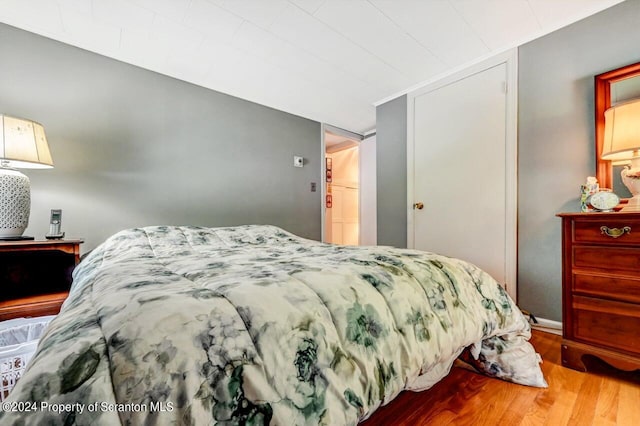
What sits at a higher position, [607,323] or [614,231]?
[614,231]

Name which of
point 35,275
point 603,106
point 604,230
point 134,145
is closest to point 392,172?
point 603,106

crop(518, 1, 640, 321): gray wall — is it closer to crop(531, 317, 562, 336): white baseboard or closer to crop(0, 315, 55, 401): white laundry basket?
crop(531, 317, 562, 336): white baseboard

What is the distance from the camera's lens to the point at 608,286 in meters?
1.27

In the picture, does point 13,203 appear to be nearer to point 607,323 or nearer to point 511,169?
point 607,323

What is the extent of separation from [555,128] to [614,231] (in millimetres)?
959

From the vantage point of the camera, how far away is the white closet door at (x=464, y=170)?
2170mm

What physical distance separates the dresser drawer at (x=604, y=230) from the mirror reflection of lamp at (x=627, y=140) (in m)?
0.21

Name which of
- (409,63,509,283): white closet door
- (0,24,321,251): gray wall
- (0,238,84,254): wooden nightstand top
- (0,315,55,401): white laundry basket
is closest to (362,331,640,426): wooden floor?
(409,63,509,283): white closet door

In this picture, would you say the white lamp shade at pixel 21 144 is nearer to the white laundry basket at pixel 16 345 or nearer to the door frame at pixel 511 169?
the white laundry basket at pixel 16 345

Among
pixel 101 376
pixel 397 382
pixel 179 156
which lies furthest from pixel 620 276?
pixel 179 156

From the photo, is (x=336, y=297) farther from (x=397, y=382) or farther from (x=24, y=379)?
(x=24, y=379)

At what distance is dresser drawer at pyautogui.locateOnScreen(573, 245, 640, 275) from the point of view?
48.0 inches

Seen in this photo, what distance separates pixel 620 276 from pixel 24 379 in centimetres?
197

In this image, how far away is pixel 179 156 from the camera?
242 cm
